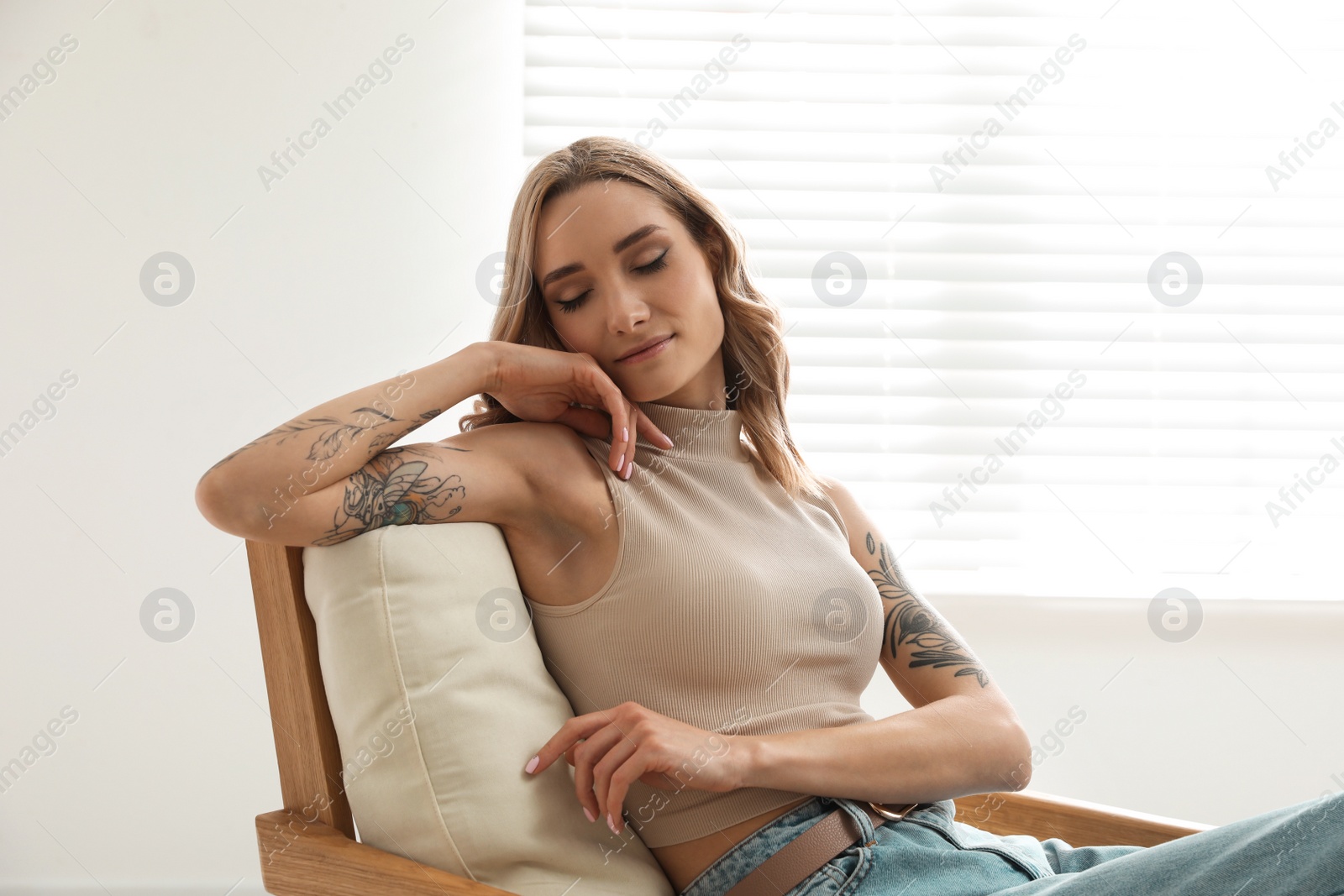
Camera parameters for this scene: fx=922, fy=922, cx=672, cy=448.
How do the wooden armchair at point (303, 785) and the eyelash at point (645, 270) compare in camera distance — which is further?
the eyelash at point (645, 270)

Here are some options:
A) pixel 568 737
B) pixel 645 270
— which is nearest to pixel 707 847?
pixel 568 737

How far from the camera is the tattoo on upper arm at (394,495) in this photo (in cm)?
93

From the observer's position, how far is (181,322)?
6.59ft

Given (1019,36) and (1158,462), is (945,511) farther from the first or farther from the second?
(1019,36)

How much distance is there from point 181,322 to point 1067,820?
76.4 inches

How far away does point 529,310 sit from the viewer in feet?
4.17

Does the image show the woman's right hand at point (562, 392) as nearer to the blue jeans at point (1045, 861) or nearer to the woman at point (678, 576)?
the woman at point (678, 576)

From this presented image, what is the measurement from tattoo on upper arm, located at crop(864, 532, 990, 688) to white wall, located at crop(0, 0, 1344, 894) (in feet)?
3.81

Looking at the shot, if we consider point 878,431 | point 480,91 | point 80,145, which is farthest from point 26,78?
point 878,431

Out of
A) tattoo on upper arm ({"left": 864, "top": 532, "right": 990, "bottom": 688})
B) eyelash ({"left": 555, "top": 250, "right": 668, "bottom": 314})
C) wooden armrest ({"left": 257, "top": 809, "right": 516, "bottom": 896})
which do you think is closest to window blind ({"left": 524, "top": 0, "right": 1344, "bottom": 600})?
tattoo on upper arm ({"left": 864, "top": 532, "right": 990, "bottom": 688})

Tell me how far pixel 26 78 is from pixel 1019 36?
7.42 ft

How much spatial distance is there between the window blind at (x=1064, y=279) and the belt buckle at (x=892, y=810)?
112cm

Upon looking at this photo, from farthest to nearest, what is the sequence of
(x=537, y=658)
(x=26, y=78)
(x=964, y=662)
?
(x=26, y=78), (x=964, y=662), (x=537, y=658)

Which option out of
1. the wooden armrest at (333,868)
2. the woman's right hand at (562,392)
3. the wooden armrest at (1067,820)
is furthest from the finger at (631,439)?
the wooden armrest at (1067,820)
